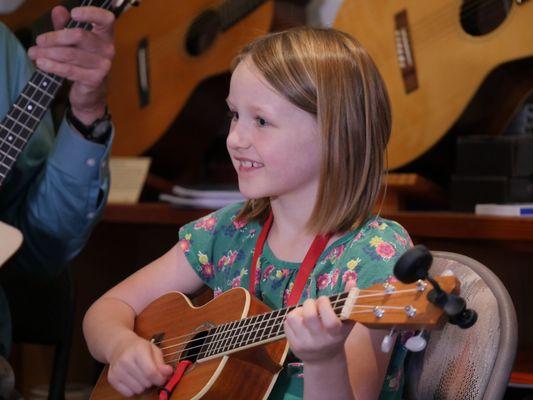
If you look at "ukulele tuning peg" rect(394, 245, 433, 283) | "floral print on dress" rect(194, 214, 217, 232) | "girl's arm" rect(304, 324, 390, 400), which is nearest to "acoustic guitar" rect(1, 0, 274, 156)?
"floral print on dress" rect(194, 214, 217, 232)

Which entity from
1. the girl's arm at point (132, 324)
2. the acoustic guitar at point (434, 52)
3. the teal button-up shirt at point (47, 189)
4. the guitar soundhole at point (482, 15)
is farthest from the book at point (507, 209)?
the teal button-up shirt at point (47, 189)

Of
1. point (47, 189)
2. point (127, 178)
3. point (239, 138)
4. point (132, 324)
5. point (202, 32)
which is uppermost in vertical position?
point (239, 138)

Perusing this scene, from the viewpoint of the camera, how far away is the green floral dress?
1.16m

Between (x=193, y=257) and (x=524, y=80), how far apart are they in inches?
29.0

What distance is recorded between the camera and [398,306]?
91 cm

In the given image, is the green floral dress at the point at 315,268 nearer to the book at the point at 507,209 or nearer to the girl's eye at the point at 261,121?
the girl's eye at the point at 261,121

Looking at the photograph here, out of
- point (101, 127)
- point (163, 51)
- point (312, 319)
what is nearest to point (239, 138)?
point (312, 319)

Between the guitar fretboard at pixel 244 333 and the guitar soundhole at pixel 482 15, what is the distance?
0.87 metres

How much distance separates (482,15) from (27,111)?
0.86 metres

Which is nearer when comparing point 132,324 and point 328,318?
point 328,318

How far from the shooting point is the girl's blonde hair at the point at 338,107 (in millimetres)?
1181

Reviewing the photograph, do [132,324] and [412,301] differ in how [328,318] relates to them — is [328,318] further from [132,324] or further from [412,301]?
A: [132,324]

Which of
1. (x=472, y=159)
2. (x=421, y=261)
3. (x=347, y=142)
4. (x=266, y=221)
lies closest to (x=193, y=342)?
(x=266, y=221)

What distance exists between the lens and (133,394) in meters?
1.23
